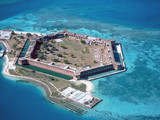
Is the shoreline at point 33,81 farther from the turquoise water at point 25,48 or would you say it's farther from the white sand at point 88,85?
the turquoise water at point 25,48

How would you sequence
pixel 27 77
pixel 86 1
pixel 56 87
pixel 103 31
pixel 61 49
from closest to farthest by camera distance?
pixel 56 87 < pixel 27 77 < pixel 61 49 < pixel 103 31 < pixel 86 1

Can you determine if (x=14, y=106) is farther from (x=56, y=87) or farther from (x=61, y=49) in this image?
(x=61, y=49)

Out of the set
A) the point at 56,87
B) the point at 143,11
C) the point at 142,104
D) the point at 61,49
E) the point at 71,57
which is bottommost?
the point at 142,104

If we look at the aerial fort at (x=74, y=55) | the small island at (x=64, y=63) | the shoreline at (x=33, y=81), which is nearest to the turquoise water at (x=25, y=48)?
the small island at (x=64, y=63)

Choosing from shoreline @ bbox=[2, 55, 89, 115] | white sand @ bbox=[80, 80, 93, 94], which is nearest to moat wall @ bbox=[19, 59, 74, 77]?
white sand @ bbox=[80, 80, 93, 94]

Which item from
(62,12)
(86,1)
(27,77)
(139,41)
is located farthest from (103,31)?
(86,1)

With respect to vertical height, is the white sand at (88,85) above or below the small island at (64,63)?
below

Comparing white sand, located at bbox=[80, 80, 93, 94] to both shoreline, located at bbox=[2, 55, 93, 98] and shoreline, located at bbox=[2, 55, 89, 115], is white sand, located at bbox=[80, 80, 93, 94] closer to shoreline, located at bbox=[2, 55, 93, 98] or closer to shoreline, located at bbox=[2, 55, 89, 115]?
shoreline, located at bbox=[2, 55, 93, 98]
